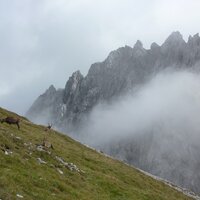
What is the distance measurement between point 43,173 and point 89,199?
4.11 metres

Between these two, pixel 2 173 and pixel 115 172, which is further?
pixel 115 172

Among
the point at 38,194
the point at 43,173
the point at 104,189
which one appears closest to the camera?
the point at 38,194

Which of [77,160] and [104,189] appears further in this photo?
[77,160]

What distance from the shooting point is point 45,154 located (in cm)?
4131

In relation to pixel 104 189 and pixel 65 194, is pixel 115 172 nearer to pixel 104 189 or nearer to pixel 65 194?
pixel 104 189

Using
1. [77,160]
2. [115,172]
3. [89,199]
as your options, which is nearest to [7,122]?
[77,160]

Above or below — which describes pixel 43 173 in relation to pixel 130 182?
below

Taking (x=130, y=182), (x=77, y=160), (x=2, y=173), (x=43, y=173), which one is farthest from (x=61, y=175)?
(x=130, y=182)

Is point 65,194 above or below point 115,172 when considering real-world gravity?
below

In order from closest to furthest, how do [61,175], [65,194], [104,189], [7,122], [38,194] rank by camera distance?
[38,194]
[65,194]
[61,175]
[104,189]
[7,122]

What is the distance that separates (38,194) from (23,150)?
10.7m

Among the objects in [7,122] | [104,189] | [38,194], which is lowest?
[38,194]

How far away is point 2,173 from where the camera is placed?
2870cm

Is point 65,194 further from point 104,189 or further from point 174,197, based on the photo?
point 174,197
